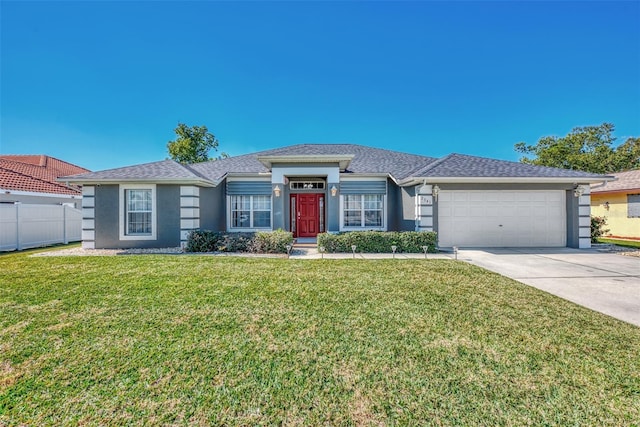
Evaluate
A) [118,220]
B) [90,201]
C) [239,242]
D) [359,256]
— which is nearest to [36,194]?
[90,201]

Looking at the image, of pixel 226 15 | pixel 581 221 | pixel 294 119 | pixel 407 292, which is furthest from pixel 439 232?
pixel 294 119

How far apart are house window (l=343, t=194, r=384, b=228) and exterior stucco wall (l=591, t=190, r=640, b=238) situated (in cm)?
Answer: 1470

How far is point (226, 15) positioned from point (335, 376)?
14.3 meters

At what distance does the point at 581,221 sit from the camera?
1097 centimetres

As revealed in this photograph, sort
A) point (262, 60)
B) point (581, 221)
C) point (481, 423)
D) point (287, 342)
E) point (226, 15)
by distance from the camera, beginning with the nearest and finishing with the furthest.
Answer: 1. point (481, 423)
2. point (287, 342)
3. point (581, 221)
4. point (226, 15)
5. point (262, 60)

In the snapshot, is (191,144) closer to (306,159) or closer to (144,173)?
(144,173)

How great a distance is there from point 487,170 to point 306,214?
828 cm

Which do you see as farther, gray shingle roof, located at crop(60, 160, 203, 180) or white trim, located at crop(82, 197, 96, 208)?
white trim, located at crop(82, 197, 96, 208)

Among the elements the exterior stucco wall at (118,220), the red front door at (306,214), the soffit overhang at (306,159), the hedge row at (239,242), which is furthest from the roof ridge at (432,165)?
the exterior stucco wall at (118,220)

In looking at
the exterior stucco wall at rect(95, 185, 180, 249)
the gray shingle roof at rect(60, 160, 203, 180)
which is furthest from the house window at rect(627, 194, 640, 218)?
the exterior stucco wall at rect(95, 185, 180, 249)

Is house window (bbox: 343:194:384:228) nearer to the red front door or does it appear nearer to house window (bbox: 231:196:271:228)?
the red front door

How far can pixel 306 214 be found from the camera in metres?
13.5

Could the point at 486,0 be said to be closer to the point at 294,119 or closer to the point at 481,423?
the point at 294,119

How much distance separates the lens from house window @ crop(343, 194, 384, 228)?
42.4ft
